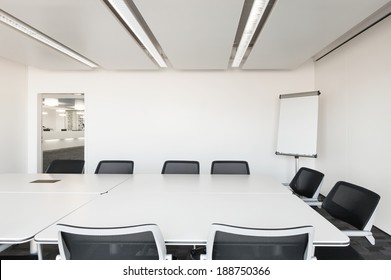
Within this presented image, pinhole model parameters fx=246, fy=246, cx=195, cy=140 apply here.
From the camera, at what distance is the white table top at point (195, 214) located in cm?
143

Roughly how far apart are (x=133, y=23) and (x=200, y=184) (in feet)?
6.96

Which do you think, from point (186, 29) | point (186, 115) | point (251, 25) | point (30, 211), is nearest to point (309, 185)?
point (251, 25)

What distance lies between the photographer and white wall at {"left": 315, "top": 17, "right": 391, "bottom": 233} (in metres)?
3.19

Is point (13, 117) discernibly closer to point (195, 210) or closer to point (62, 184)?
point (62, 184)

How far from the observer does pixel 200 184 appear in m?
2.85

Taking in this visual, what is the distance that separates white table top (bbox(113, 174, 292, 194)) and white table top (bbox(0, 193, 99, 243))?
55cm

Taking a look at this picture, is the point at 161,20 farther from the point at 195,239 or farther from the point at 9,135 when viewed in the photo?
the point at 9,135

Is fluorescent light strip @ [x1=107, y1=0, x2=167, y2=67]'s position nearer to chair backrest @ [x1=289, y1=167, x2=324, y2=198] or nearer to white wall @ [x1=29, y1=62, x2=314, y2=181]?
white wall @ [x1=29, y1=62, x2=314, y2=181]

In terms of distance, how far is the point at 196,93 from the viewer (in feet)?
18.0

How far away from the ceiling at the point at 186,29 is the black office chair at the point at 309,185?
180 centimetres

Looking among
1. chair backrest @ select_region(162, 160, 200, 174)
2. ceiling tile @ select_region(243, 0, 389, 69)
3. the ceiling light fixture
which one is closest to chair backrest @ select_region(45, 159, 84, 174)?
chair backrest @ select_region(162, 160, 200, 174)

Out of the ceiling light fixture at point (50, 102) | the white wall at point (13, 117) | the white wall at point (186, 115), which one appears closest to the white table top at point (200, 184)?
the white wall at point (186, 115)

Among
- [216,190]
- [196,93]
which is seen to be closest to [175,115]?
[196,93]

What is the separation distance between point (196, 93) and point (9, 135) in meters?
4.04
